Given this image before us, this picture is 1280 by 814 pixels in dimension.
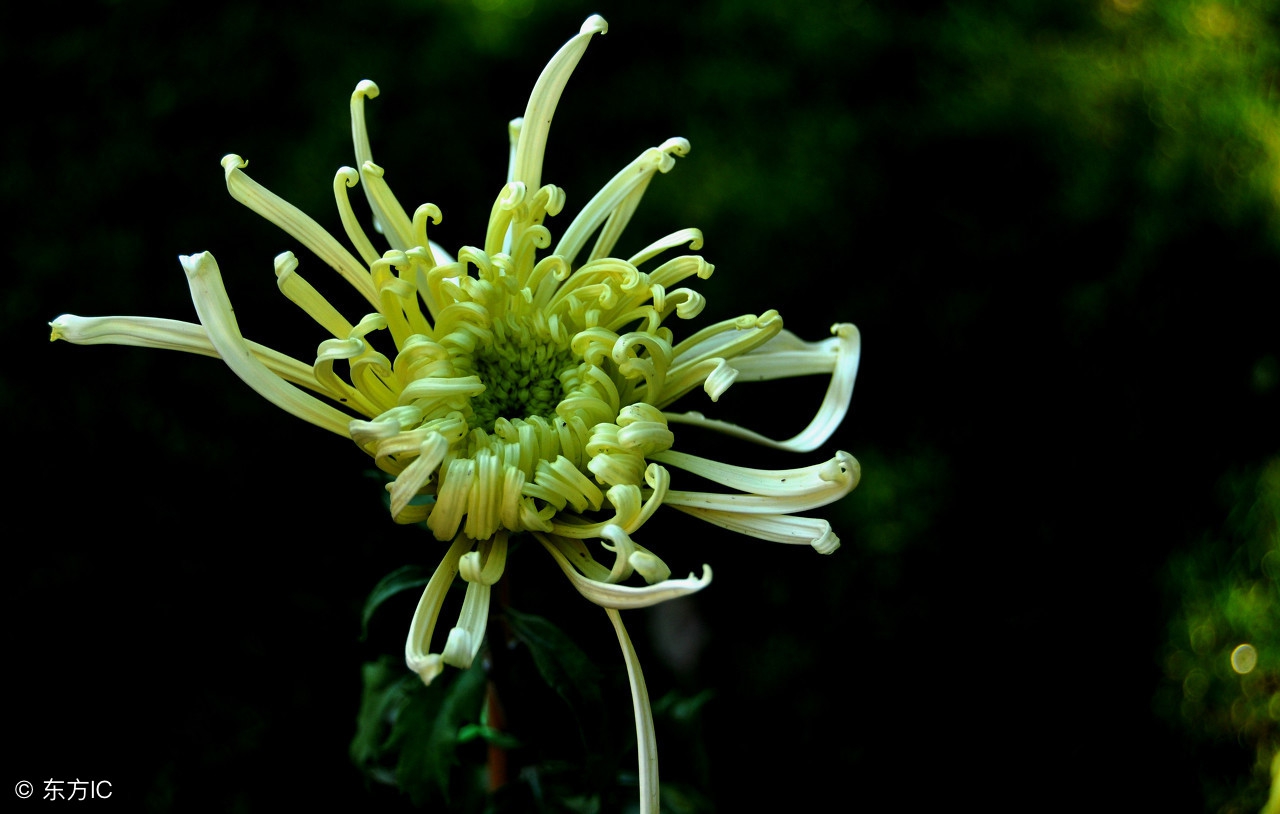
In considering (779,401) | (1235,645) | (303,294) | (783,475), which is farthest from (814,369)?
(1235,645)

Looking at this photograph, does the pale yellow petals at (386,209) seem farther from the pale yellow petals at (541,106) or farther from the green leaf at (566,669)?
the green leaf at (566,669)

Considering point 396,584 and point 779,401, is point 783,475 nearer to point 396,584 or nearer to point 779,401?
point 396,584

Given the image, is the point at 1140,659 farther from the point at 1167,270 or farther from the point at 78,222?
the point at 78,222

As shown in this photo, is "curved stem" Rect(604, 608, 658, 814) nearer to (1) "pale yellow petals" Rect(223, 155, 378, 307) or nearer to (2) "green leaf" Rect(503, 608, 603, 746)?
(2) "green leaf" Rect(503, 608, 603, 746)

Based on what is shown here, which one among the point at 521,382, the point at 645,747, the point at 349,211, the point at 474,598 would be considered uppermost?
the point at 349,211

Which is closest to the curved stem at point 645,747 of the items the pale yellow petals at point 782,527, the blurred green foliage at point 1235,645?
the pale yellow petals at point 782,527

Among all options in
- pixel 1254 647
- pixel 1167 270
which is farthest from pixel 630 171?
pixel 1254 647

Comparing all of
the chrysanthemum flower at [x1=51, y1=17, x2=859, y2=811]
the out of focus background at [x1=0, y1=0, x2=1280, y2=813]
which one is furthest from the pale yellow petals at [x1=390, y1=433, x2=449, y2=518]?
the out of focus background at [x1=0, y1=0, x2=1280, y2=813]

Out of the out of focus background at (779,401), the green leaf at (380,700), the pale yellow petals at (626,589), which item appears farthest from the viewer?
the out of focus background at (779,401)
